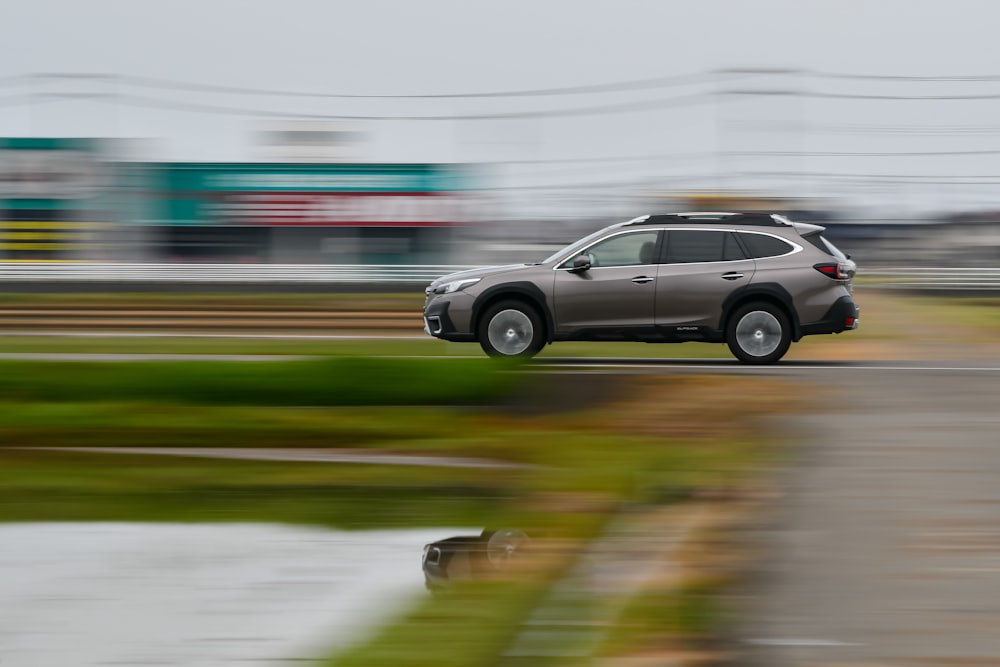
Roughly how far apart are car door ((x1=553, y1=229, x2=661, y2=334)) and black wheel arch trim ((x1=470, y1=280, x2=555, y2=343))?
4.3 inches

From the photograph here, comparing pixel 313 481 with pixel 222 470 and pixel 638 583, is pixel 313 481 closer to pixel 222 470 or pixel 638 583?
pixel 222 470

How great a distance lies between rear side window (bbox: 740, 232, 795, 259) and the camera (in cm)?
1518

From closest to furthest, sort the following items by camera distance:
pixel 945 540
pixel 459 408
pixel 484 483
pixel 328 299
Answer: pixel 945 540
pixel 484 483
pixel 459 408
pixel 328 299

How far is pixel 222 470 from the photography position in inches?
370

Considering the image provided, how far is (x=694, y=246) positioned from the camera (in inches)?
600

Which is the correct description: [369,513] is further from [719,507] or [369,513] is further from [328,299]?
[328,299]

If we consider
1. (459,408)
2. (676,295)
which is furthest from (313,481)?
(676,295)

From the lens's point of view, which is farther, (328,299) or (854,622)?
(328,299)

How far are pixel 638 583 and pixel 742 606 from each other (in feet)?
1.66

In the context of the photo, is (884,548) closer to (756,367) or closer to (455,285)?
(756,367)

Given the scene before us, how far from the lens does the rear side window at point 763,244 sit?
49.8ft

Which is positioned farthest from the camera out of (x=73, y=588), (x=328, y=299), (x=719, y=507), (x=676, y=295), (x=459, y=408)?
(x=328, y=299)

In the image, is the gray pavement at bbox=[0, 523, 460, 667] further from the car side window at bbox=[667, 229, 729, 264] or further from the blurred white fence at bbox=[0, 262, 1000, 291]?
the blurred white fence at bbox=[0, 262, 1000, 291]

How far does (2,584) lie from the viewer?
21.0 feet
